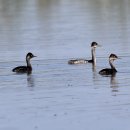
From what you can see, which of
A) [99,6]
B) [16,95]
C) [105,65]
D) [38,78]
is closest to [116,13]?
[99,6]

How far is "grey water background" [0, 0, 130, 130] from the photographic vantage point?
689 inches

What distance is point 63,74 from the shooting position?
24094 millimetres

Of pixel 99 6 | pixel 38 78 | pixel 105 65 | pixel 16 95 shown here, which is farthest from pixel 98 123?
pixel 99 6

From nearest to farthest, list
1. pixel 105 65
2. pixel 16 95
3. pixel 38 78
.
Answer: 1. pixel 16 95
2. pixel 38 78
3. pixel 105 65

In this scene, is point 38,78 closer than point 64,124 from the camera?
No

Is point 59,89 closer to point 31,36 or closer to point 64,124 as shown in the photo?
point 64,124

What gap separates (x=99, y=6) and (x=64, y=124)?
35.9m

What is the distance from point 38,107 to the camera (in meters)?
18.7

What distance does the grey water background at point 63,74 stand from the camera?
17.5 meters

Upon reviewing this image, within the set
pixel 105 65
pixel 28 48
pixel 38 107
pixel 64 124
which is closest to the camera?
pixel 64 124

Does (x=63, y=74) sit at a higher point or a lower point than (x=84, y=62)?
lower

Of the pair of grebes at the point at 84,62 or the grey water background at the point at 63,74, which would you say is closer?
the grey water background at the point at 63,74

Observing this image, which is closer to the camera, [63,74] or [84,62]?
[63,74]

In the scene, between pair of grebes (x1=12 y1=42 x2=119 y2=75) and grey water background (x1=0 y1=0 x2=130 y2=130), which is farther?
pair of grebes (x1=12 y1=42 x2=119 y2=75)
